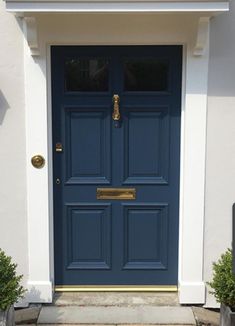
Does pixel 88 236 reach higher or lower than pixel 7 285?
higher

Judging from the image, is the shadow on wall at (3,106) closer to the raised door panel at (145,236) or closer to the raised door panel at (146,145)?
the raised door panel at (146,145)

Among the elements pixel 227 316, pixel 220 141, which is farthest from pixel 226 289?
pixel 220 141

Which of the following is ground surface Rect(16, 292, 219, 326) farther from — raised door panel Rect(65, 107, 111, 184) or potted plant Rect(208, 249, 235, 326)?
raised door panel Rect(65, 107, 111, 184)

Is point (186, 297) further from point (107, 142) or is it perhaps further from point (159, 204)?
point (107, 142)

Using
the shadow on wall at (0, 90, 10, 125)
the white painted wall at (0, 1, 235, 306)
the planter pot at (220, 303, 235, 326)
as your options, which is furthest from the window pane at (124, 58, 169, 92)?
the planter pot at (220, 303, 235, 326)

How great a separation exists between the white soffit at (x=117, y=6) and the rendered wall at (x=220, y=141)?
1.69 ft

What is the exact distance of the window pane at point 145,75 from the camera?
491 centimetres

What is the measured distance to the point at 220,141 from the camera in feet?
15.8

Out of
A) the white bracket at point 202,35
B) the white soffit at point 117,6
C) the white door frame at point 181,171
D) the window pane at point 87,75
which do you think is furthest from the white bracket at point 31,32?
the white bracket at point 202,35

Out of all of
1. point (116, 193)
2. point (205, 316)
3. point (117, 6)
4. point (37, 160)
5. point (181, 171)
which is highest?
point (117, 6)

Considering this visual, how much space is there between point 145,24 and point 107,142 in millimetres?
1075

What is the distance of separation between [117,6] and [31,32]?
0.78 meters

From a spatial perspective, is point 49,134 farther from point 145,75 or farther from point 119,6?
point 119,6

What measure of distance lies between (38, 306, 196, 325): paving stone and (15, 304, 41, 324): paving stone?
0.16ft
